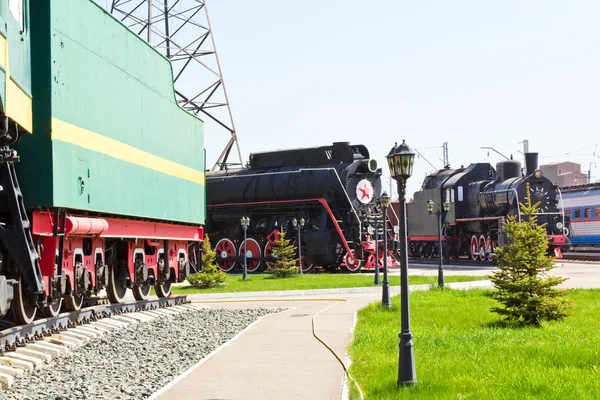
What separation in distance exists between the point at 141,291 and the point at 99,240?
11.6 feet

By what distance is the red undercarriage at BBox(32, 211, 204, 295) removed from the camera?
36.0ft

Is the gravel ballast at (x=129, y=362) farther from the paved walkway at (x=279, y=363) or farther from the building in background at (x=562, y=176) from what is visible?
the building in background at (x=562, y=176)

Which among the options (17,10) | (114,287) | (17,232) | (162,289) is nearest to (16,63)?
(17,10)

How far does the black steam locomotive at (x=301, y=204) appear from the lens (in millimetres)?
31266

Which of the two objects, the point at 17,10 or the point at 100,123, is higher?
the point at 17,10

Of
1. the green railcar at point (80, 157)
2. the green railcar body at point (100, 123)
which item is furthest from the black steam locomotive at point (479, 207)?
the green railcar at point (80, 157)

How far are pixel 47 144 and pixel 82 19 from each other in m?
2.66

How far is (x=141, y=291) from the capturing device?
1705 centimetres

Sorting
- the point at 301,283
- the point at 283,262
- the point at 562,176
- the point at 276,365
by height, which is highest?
the point at 562,176

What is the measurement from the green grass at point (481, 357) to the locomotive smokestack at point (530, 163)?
22.4m

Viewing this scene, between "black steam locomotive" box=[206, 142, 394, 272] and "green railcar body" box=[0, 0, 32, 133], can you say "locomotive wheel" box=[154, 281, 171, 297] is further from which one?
"black steam locomotive" box=[206, 142, 394, 272]

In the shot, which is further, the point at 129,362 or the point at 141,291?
the point at 141,291

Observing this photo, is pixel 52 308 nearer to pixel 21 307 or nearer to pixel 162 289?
pixel 21 307

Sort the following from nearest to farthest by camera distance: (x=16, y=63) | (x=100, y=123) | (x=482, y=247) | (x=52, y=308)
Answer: (x=16, y=63), (x=52, y=308), (x=100, y=123), (x=482, y=247)
